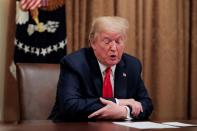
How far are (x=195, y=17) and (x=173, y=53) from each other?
1.43 feet

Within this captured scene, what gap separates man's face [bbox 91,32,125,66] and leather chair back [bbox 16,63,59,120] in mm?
394

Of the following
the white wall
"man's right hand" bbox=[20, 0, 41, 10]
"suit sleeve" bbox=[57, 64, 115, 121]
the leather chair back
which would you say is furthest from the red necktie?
the white wall

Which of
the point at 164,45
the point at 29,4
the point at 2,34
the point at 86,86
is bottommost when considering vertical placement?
the point at 86,86

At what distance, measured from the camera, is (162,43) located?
3.82m

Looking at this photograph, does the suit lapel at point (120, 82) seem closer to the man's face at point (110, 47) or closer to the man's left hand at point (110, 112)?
the man's face at point (110, 47)

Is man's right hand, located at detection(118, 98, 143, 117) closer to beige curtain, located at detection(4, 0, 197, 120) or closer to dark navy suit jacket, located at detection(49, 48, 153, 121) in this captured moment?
dark navy suit jacket, located at detection(49, 48, 153, 121)

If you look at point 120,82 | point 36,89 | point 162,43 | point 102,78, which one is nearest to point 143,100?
point 120,82

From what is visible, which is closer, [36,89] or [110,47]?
[110,47]

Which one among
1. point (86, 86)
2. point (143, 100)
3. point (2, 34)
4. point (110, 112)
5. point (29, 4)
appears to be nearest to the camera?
point (110, 112)

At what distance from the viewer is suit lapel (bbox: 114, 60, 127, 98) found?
248 centimetres

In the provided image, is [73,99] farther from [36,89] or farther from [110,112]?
[36,89]

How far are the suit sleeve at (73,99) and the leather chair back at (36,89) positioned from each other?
0.21 m

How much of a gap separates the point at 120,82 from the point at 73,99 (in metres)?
0.39

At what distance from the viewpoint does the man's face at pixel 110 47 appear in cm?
246
